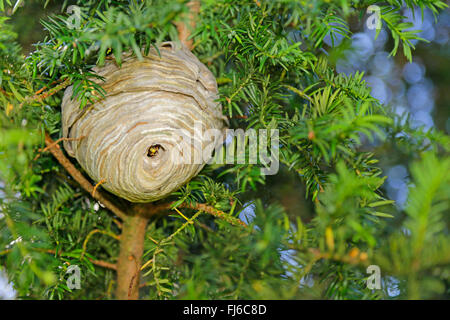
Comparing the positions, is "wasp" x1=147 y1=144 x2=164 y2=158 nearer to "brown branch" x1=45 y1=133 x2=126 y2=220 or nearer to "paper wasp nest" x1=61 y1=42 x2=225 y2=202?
"paper wasp nest" x1=61 y1=42 x2=225 y2=202

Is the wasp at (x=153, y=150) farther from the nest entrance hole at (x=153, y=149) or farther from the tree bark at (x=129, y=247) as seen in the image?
the tree bark at (x=129, y=247)

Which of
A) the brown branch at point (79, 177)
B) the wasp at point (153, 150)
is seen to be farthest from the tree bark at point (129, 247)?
the wasp at point (153, 150)

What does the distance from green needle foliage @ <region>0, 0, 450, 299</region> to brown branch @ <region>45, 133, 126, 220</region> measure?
0.10ft

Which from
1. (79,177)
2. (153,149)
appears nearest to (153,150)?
(153,149)

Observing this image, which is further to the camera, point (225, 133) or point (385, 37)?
point (385, 37)

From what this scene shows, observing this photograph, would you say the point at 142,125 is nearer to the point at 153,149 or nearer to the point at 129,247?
the point at 153,149

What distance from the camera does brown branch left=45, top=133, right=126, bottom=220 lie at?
0.52 meters

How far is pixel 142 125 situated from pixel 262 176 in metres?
0.22

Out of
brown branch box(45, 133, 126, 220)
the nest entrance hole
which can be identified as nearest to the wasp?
the nest entrance hole
